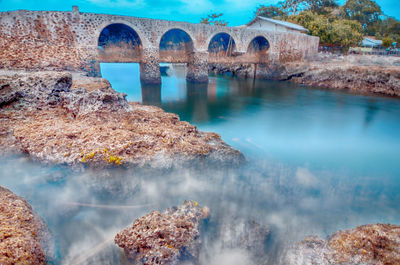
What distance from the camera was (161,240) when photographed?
224 centimetres

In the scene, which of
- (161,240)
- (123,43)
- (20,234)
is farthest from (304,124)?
(123,43)

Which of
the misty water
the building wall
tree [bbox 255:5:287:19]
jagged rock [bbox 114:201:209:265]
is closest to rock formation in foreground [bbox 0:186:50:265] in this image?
the misty water

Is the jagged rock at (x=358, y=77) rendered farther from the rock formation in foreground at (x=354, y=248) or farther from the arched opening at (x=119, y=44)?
the rock formation in foreground at (x=354, y=248)

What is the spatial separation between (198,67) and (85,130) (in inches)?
562

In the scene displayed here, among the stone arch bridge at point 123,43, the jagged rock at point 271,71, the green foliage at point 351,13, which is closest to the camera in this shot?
the stone arch bridge at point 123,43

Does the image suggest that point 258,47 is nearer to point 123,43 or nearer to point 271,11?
point 123,43

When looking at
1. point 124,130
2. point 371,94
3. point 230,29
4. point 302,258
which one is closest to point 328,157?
point 302,258

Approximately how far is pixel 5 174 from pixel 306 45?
2513 centimetres

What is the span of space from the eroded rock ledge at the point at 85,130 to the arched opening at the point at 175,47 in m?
12.9

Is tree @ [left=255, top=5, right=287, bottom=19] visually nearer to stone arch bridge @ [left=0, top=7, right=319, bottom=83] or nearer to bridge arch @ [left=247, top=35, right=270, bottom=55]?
stone arch bridge @ [left=0, top=7, right=319, bottom=83]

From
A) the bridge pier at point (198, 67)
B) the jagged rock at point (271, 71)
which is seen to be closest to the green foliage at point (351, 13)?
the jagged rock at point (271, 71)

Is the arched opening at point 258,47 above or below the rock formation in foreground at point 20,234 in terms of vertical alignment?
above

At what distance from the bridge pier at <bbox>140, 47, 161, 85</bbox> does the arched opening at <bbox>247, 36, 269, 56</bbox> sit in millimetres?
10225

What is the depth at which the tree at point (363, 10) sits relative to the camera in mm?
36938
